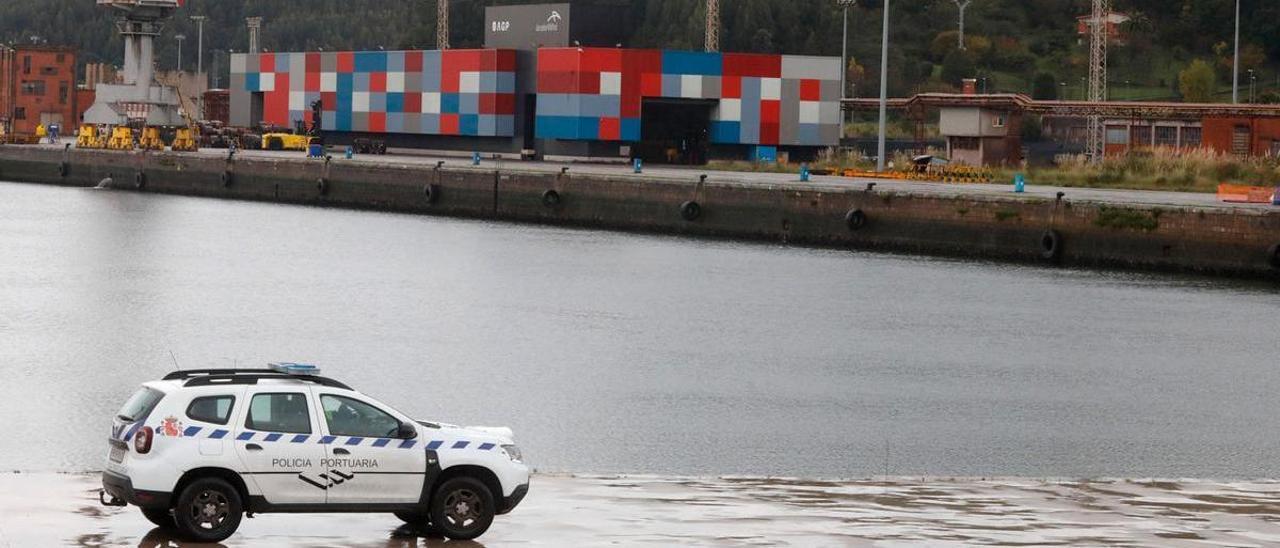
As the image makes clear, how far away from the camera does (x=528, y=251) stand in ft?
244

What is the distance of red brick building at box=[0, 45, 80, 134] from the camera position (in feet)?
554

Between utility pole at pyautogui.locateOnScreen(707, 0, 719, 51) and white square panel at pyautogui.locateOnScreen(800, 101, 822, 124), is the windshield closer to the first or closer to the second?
white square panel at pyautogui.locateOnScreen(800, 101, 822, 124)

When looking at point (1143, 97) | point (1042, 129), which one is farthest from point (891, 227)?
point (1143, 97)

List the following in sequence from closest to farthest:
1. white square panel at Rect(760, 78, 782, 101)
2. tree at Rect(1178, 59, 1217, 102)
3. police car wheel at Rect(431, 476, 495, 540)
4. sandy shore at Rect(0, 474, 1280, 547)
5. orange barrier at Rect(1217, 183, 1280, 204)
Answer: police car wheel at Rect(431, 476, 495, 540) → sandy shore at Rect(0, 474, 1280, 547) → orange barrier at Rect(1217, 183, 1280, 204) → white square panel at Rect(760, 78, 782, 101) → tree at Rect(1178, 59, 1217, 102)

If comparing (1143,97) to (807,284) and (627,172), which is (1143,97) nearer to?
(627,172)

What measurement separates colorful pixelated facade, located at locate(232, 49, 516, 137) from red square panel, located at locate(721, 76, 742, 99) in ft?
46.4

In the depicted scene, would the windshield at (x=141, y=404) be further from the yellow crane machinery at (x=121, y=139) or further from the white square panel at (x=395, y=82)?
the yellow crane machinery at (x=121, y=139)

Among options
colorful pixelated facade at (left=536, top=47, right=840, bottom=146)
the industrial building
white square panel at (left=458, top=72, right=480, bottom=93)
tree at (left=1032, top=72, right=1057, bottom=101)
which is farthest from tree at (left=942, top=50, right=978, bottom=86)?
white square panel at (left=458, top=72, right=480, bottom=93)

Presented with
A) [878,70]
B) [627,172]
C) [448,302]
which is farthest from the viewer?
[878,70]

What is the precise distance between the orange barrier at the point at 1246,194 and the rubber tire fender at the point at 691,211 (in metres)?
21.6

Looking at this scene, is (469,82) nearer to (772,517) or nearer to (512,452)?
(772,517)

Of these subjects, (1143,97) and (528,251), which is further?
(1143,97)

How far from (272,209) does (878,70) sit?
105m

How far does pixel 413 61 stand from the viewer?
401 ft
